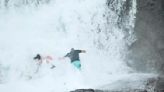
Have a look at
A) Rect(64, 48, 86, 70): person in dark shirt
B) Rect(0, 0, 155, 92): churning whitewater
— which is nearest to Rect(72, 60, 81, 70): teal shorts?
Rect(64, 48, 86, 70): person in dark shirt

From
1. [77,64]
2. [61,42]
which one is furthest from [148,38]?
[61,42]

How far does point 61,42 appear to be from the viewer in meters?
16.9

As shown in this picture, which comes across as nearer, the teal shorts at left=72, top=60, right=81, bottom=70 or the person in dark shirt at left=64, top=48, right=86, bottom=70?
the person in dark shirt at left=64, top=48, right=86, bottom=70

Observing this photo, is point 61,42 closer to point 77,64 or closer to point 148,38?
point 77,64

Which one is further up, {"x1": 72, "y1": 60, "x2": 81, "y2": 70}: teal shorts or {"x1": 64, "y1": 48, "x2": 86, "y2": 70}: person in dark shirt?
{"x1": 64, "y1": 48, "x2": 86, "y2": 70}: person in dark shirt

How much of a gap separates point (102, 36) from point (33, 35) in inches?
136

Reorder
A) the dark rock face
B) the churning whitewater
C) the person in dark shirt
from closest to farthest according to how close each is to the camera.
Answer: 1. the person in dark shirt
2. the churning whitewater
3. the dark rock face

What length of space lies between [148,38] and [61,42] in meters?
4.07

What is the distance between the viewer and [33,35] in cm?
1744

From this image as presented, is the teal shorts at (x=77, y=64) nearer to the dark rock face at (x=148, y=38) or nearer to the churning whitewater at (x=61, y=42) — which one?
the churning whitewater at (x=61, y=42)

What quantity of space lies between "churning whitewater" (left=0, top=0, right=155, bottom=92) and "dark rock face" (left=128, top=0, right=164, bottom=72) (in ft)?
1.07

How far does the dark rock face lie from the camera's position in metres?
15.7

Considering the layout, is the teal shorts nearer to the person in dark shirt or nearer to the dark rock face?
the person in dark shirt

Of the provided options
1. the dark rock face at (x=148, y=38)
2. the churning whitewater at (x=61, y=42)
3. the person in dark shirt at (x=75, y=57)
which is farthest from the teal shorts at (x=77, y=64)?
the dark rock face at (x=148, y=38)
